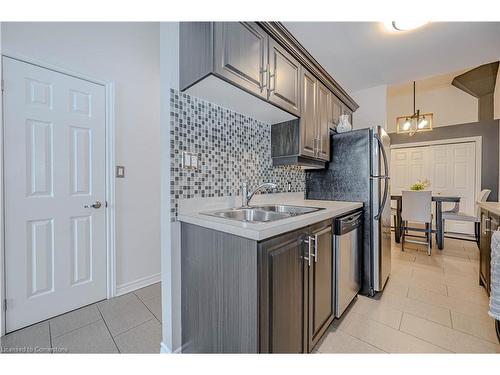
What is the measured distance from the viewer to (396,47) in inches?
90.5

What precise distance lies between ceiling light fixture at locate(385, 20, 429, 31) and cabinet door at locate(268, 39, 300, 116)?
1.02 metres

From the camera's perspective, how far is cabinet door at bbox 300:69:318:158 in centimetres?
185

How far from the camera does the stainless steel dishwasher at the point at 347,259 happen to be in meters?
1.60

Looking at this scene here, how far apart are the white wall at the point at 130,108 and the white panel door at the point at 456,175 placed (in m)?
5.40

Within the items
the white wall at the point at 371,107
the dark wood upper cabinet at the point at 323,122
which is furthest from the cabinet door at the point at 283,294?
the white wall at the point at 371,107

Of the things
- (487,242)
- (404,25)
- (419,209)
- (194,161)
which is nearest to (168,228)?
(194,161)

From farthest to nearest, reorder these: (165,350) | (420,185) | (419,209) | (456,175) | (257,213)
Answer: (456,175)
(420,185)
(419,209)
(257,213)
(165,350)

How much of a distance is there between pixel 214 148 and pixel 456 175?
526 centimetres

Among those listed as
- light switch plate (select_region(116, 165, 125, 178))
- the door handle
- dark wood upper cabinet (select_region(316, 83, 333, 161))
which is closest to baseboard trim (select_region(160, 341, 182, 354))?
the door handle

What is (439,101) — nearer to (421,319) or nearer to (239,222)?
(421,319)

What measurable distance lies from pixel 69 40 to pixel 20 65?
1.34 feet

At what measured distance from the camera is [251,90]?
4.31ft

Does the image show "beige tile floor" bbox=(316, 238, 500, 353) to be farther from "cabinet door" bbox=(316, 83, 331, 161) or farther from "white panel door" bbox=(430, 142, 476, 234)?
"white panel door" bbox=(430, 142, 476, 234)
